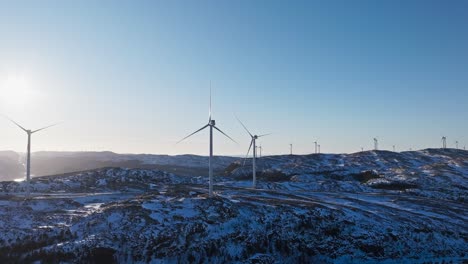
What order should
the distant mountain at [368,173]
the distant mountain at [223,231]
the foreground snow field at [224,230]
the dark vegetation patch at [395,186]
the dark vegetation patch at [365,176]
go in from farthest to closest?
the dark vegetation patch at [365,176] → the dark vegetation patch at [395,186] → the distant mountain at [368,173] → the foreground snow field at [224,230] → the distant mountain at [223,231]

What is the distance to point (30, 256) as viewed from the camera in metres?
36.4

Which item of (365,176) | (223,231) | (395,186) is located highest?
(365,176)

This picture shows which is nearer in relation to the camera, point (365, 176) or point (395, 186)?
point (395, 186)

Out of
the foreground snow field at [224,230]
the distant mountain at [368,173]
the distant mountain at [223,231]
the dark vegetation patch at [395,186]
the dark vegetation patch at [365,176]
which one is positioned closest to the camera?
the distant mountain at [223,231]

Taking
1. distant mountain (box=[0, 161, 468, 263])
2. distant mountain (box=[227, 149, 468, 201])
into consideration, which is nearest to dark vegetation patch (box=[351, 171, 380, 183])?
distant mountain (box=[227, 149, 468, 201])

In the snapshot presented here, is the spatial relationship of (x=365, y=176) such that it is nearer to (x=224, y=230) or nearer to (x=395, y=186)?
(x=395, y=186)

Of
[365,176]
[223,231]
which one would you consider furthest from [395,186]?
[223,231]

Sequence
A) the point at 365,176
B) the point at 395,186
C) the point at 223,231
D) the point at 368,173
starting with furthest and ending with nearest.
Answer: the point at 368,173 < the point at 365,176 < the point at 395,186 < the point at 223,231

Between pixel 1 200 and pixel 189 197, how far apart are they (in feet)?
81.3

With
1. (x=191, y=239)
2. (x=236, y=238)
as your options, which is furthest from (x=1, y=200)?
(x=236, y=238)

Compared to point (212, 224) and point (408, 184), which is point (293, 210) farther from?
point (408, 184)

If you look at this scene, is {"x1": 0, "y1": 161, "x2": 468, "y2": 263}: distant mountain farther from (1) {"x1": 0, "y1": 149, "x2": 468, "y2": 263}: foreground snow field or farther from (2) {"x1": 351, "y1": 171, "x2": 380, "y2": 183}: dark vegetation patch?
(2) {"x1": 351, "y1": 171, "x2": 380, "y2": 183}: dark vegetation patch

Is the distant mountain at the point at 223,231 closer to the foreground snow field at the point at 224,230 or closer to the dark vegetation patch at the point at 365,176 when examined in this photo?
the foreground snow field at the point at 224,230

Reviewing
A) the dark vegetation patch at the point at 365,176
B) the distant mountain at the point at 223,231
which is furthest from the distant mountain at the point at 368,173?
the distant mountain at the point at 223,231
